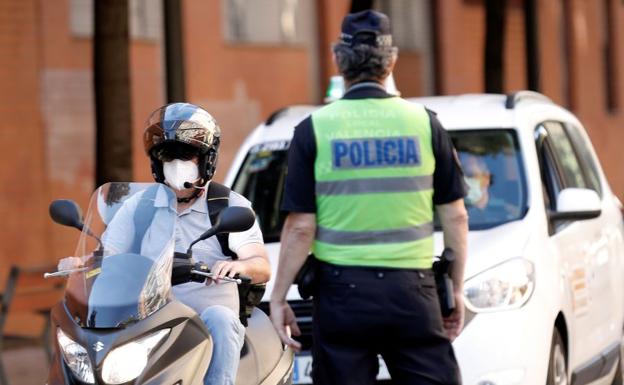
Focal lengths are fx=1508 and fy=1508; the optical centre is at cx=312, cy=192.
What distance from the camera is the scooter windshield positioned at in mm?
4582

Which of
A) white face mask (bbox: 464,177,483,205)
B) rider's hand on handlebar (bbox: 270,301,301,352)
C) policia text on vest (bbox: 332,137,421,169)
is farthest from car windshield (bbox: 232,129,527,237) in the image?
policia text on vest (bbox: 332,137,421,169)

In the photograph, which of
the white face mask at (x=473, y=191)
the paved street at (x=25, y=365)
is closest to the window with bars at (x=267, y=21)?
the paved street at (x=25, y=365)

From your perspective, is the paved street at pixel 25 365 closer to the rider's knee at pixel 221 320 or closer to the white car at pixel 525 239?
the white car at pixel 525 239

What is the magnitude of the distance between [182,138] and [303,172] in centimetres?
45

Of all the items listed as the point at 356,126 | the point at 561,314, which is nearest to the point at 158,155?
the point at 356,126

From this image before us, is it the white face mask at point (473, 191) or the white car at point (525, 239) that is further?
the white face mask at point (473, 191)

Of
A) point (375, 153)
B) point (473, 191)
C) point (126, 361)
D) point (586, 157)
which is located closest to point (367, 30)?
point (375, 153)

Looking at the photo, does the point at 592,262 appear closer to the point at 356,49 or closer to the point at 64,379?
the point at 356,49

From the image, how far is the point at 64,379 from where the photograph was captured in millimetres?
4555

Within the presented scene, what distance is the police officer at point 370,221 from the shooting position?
5.09 metres

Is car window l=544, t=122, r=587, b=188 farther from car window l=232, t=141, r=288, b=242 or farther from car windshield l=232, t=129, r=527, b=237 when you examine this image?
car window l=232, t=141, r=288, b=242

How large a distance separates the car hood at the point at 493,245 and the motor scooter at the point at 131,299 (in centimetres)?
208

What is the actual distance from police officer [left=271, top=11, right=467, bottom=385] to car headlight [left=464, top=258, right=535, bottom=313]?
1704mm

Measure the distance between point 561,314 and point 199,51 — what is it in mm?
10122
